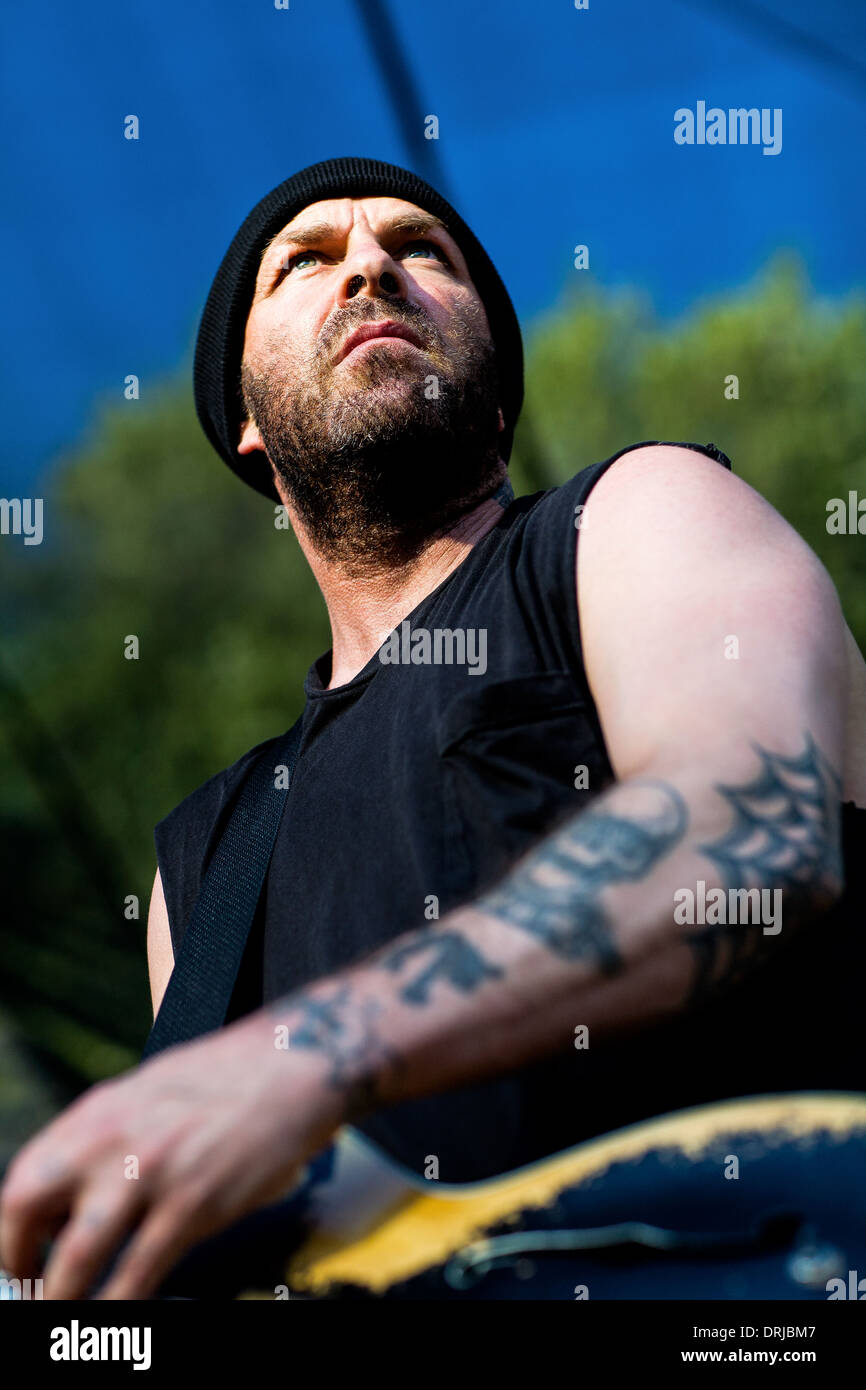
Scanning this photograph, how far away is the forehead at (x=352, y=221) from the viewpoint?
4.80 feet

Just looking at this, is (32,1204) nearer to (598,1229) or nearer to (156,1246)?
(156,1246)

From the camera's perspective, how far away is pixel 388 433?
1.25 meters

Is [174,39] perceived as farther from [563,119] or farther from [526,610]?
[526,610]

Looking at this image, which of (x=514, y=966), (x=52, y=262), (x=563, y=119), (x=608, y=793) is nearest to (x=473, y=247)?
(x=608, y=793)

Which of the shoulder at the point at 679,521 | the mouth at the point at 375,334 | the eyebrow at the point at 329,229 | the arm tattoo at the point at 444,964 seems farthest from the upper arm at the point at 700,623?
the eyebrow at the point at 329,229

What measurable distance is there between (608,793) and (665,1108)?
0.74 feet

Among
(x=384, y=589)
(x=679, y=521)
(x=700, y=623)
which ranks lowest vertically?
A: (x=700, y=623)

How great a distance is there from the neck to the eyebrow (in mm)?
354

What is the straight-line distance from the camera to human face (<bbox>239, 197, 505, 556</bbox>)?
125 centimetres

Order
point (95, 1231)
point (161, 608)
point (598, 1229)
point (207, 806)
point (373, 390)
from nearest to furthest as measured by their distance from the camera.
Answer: point (95, 1231) → point (598, 1229) → point (373, 390) → point (207, 806) → point (161, 608)

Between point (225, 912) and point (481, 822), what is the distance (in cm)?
36

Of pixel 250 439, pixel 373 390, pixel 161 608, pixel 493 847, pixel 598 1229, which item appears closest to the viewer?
pixel 598 1229

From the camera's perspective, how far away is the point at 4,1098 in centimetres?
320

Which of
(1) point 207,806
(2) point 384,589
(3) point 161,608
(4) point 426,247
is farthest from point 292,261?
(3) point 161,608
